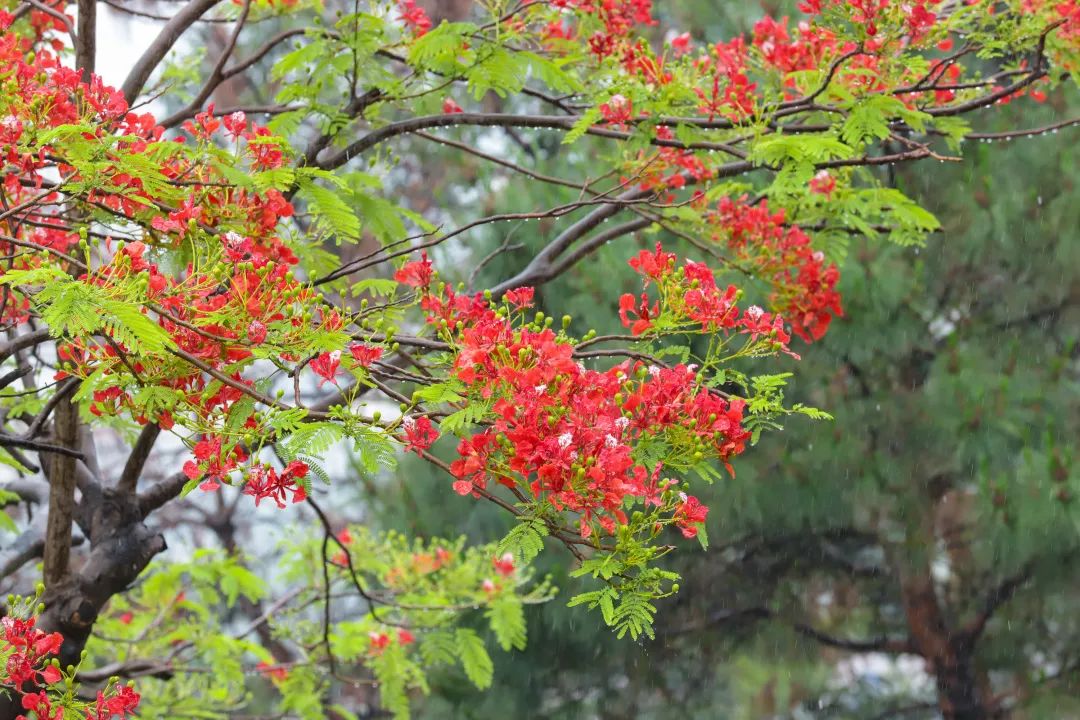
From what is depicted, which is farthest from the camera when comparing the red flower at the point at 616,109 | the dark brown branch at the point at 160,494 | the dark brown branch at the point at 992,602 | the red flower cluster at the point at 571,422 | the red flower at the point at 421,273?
the dark brown branch at the point at 992,602

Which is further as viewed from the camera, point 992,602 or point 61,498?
point 992,602

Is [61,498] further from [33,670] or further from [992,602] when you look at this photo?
[992,602]

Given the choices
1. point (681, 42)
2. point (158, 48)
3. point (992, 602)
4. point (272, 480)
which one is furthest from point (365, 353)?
point (992, 602)

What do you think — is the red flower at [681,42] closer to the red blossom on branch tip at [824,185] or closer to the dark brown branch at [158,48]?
the red blossom on branch tip at [824,185]

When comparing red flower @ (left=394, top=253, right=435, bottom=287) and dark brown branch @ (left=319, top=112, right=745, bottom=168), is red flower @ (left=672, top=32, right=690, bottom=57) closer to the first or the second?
dark brown branch @ (left=319, top=112, right=745, bottom=168)

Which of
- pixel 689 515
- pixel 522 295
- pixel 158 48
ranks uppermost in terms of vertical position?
pixel 158 48

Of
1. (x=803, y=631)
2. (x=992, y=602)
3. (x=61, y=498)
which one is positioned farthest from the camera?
(x=803, y=631)

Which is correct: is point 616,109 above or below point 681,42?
below

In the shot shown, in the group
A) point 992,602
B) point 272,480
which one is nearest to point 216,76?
point 272,480

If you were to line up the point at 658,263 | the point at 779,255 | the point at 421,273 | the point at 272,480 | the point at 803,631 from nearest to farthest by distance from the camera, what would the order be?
the point at 272,480
the point at 658,263
the point at 421,273
the point at 779,255
the point at 803,631

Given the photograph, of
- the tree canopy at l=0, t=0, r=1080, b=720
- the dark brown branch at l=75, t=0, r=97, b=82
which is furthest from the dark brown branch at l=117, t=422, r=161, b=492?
the dark brown branch at l=75, t=0, r=97, b=82

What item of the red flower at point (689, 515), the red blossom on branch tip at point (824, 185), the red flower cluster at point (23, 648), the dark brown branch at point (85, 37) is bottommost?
the red flower at point (689, 515)

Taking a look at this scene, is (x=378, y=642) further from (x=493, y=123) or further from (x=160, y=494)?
(x=493, y=123)

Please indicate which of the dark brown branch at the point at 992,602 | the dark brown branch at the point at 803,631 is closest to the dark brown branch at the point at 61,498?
the dark brown branch at the point at 803,631
